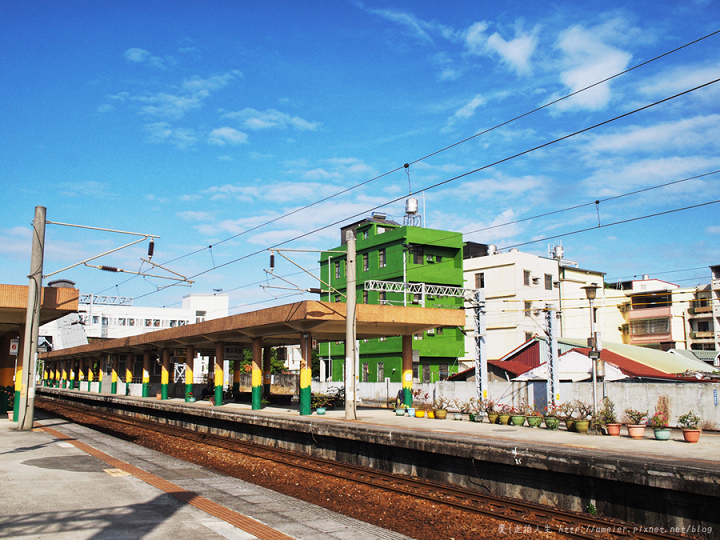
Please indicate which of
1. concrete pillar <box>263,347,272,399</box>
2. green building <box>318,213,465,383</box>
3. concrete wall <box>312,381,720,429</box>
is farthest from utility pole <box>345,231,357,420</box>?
green building <box>318,213,465,383</box>

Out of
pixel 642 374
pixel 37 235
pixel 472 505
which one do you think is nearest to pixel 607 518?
pixel 472 505

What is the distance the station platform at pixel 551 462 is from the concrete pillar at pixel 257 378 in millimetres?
6059

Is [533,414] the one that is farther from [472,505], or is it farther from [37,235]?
[37,235]

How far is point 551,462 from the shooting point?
12.7m

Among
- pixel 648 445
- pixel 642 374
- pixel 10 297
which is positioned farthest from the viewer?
pixel 642 374

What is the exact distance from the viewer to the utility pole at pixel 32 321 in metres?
20.5

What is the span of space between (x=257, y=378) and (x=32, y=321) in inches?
482

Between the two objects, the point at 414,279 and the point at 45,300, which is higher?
the point at 414,279

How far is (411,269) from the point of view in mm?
54625

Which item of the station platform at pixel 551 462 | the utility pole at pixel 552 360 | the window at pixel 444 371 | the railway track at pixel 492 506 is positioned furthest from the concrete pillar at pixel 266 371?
the railway track at pixel 492 506

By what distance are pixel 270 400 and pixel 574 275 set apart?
41.4 meters

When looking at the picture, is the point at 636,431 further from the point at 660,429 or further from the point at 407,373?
the point at 407,373

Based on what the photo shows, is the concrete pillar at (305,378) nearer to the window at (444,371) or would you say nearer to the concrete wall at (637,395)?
the concrete wall at (637,395)

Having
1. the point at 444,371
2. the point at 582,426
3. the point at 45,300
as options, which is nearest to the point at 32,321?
the point at 45,300
